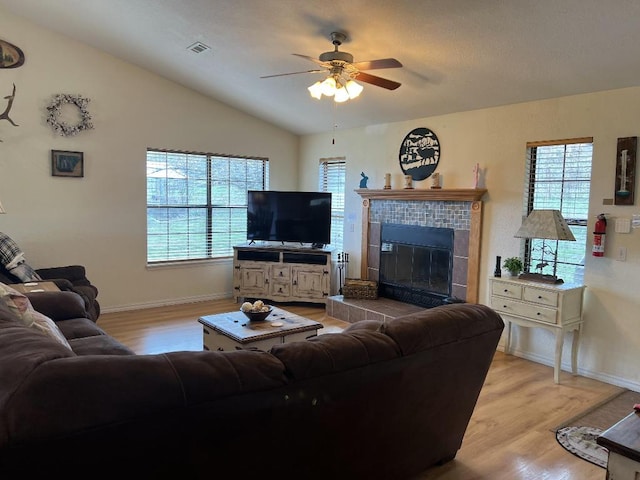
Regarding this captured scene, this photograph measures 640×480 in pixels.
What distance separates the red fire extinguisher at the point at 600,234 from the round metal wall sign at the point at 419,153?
5.95ft

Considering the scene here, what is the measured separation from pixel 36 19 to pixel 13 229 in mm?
2186

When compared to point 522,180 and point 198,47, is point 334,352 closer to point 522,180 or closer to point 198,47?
point 522,180

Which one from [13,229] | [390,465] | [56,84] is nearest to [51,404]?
[390,465]

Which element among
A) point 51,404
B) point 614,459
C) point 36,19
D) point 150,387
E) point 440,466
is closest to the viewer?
point 51,404

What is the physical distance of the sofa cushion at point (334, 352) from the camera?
1503mm

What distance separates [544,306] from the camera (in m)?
3.78

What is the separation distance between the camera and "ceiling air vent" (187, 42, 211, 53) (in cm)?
455

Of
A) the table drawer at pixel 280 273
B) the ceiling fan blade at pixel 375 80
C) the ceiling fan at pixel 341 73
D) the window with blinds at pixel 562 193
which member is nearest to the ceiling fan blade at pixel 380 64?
the ceiling fan at pixel 341 73

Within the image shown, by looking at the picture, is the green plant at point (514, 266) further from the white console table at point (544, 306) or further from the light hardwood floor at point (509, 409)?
the light hardwood floor at point (509, 409)

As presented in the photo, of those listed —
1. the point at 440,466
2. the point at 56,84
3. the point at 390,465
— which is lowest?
the point at 440,466

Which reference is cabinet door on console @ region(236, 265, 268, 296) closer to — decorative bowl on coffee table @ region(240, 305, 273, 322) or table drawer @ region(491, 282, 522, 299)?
decorative bowl on coffee table @ region(240, 305, 273, 322)

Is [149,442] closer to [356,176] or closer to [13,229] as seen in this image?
[13,229]

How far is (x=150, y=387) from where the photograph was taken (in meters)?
1.21

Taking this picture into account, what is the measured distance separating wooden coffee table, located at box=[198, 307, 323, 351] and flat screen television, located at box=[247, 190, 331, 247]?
102 inches
